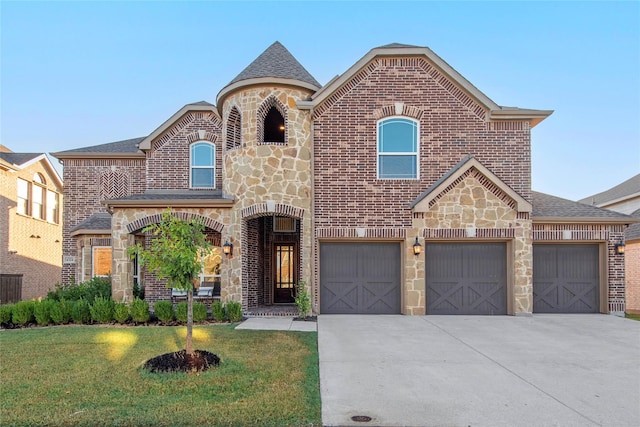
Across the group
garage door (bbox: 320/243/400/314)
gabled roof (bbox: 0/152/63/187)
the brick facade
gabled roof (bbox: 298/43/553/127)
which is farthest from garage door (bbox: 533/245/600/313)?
gabled roof (bbox: 0/152/63/187)

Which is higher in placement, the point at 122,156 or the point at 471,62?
the point at 471,62

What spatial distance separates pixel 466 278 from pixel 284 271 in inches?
243

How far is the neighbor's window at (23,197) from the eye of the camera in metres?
19.8

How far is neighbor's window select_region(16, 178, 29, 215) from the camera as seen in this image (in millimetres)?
19812

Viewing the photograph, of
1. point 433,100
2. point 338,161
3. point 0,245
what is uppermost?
point 433,100

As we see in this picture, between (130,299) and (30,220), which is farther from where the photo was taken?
(30,220)

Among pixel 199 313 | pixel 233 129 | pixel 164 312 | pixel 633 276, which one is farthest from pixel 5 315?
pixel 633 276

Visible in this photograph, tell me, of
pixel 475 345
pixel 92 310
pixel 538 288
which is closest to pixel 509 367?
pixel 475 345

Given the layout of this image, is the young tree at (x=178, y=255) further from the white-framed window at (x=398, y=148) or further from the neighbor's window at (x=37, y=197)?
the neighbor's window at (x=37, y=197)

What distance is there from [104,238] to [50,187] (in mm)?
10721

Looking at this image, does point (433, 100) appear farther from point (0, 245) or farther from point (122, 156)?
point (0, 245)

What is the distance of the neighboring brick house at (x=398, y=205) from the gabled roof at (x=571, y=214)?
2.2 inches

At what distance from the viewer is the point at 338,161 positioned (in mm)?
12141

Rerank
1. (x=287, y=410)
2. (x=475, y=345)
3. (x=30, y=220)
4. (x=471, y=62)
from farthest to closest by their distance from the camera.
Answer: (x=30, y=220), (x=471, y=62), (x=475, y=345), (x=287, y=410)
